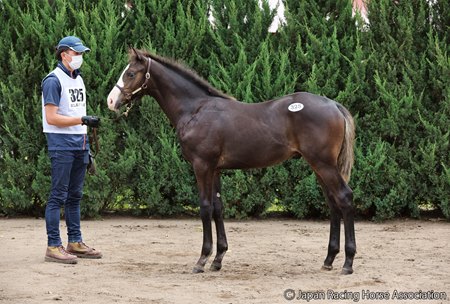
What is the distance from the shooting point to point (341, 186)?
774 centimetres

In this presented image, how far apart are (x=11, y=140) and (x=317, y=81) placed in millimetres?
4557

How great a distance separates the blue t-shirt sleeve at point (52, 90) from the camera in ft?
26.8

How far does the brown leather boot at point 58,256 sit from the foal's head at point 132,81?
1.63 m

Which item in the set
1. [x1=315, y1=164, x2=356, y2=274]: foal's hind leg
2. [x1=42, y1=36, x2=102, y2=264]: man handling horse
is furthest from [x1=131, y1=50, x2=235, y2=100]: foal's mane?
[x1=315, y1=164, x2=356, y2=274]: foal's hind leg

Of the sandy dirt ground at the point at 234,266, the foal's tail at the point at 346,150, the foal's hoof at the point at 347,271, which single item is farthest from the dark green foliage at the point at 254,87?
the foal's hoof at the point at 347,271

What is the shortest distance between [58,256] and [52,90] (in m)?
1.76

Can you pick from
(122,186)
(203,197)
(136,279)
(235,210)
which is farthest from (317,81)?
(136,279)

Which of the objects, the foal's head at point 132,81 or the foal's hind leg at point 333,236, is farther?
the foal's head at point 132,81

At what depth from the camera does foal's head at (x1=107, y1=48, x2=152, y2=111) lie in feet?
26.9

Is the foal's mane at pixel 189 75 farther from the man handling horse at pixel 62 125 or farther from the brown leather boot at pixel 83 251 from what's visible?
the brown leather boot at pixel 83 251

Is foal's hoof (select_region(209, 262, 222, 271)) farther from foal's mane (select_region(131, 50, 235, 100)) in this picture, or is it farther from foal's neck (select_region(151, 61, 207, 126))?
foal's mane (select_region(131, 50, 235, 100))

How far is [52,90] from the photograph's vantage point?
26.9ft

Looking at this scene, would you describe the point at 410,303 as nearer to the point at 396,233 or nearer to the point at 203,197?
the point at 203,197

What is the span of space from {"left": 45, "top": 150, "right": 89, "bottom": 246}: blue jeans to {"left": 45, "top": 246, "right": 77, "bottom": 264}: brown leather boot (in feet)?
0.22
